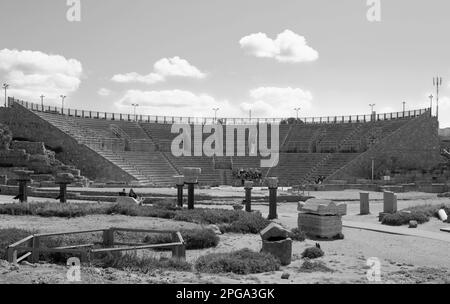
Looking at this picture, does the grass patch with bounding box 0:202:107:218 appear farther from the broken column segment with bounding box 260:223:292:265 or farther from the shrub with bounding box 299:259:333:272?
the shrub with bounding box 299:259:333:272

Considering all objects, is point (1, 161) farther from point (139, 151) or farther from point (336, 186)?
point (336, 186)

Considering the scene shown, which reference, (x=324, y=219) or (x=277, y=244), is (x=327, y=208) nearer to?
(x=324, y=219)

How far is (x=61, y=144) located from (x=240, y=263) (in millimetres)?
46592

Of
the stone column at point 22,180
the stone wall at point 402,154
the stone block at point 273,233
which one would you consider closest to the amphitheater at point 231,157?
the stone wall at point 402,154

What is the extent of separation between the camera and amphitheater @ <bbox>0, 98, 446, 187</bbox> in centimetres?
5244

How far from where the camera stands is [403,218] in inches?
880

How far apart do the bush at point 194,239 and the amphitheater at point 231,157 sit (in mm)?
32987

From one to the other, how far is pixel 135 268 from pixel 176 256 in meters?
1.63

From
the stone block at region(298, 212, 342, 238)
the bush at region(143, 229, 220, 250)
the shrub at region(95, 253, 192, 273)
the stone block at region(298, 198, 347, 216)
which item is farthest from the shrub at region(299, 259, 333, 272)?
the stone block at region(298, 198, 347, 216)

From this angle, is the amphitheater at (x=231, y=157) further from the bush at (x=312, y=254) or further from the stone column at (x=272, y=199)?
the bush at (x=312, y=254)

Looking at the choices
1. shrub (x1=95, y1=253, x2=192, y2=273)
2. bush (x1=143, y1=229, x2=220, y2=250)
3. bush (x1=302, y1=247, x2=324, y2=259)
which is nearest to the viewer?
shrub (x1=95, y1=253, x2=192, y2=273)

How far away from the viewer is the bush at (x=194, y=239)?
1483cm

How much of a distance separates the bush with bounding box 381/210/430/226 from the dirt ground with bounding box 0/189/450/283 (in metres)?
0.67
